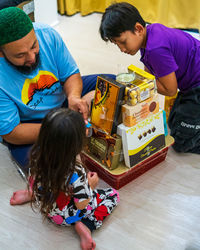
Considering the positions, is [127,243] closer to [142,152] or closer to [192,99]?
[142,152]

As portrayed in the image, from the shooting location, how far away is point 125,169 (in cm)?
135

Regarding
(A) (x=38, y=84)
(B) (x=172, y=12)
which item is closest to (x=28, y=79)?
(A) (x=38, y=84)

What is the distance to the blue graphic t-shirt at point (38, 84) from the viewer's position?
1.25 meters

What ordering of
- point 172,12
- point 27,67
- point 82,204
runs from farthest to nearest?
point 172,12
point 27,67
point 82,204

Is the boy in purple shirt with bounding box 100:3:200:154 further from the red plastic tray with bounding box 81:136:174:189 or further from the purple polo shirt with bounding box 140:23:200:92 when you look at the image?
the red plastic tray with bounding box 81:136:174:189

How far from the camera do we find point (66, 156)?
37.2 inches

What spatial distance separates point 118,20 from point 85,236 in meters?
0.91

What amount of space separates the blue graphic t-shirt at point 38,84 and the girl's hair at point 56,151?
34cm

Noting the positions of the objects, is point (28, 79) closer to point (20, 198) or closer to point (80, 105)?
point (80, 105)

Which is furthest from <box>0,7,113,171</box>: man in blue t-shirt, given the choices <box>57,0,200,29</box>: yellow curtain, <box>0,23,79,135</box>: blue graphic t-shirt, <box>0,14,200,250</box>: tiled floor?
<box>57,0,200,29</box>: yellow curtain

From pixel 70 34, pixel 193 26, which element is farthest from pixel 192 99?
pixel 70 34

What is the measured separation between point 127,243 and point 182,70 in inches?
33.0

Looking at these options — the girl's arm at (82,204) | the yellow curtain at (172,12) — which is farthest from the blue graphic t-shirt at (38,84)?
the yellow curtain at (172,12)

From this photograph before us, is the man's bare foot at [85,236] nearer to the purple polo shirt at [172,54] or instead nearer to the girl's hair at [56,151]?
the girl's hair at [56,151]
